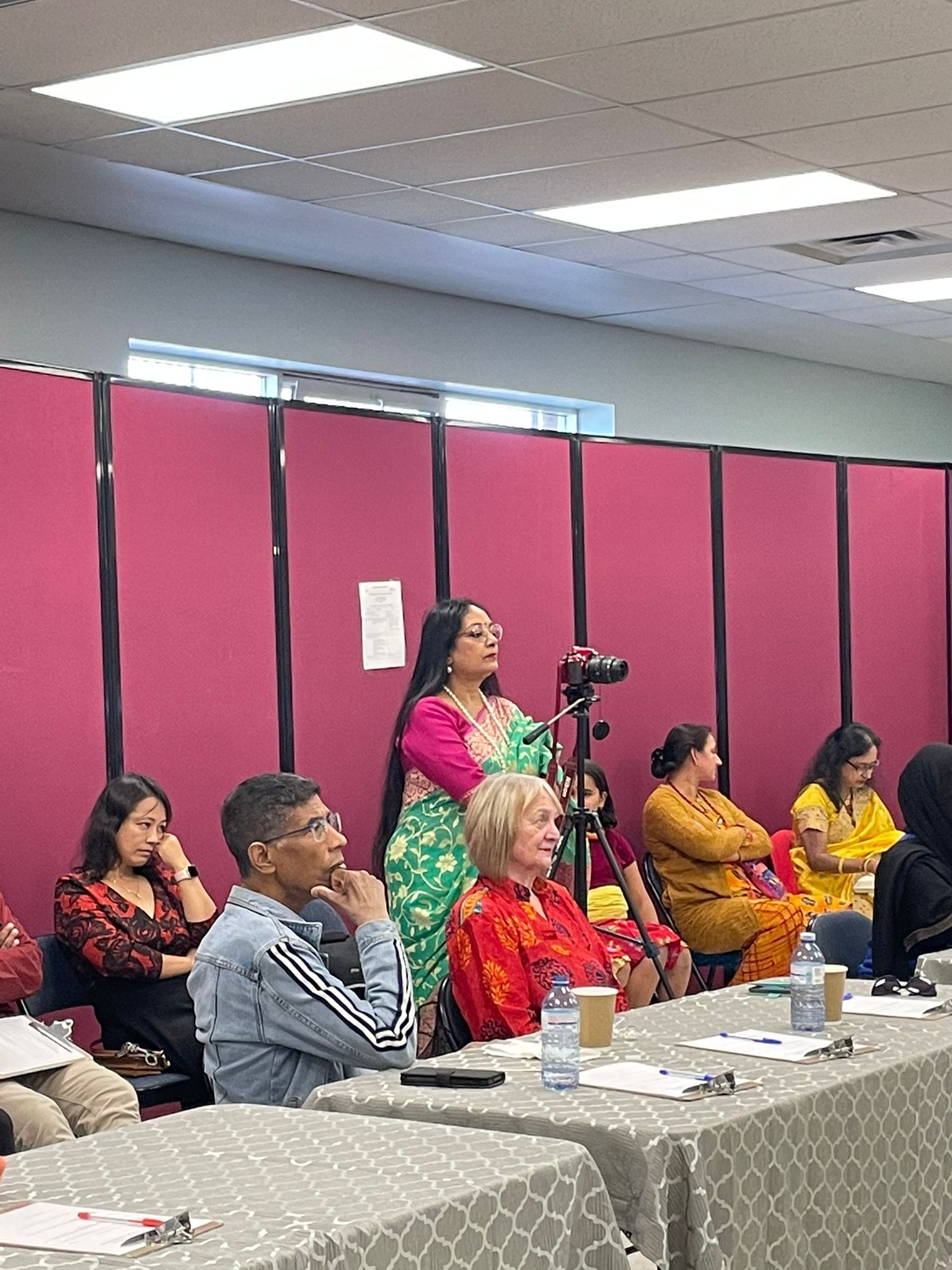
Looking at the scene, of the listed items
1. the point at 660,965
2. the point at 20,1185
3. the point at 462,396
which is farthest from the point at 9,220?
the point at 20,1185

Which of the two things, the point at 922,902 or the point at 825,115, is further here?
the point at 825,115

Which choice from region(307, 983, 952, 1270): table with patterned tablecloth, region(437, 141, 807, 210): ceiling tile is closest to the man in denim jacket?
region(307, 983, 952, 1270): table with patterned tablecloth

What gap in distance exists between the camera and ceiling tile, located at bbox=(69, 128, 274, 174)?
526cm

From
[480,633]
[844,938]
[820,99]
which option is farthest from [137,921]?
[820,99]

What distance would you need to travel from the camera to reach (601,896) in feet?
20.4

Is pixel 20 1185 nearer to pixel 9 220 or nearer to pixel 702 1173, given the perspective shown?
pixel 702 1173

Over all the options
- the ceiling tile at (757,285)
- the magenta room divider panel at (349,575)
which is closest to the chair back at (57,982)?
the magenta room divider panel at (349,575)

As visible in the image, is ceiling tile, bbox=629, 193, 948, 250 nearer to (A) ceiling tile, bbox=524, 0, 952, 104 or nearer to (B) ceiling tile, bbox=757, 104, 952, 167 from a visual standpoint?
(B) ceiling tile, bbox=757, 104, 952, 167

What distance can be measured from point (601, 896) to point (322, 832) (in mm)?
2792

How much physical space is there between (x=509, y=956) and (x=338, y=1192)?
160 cm

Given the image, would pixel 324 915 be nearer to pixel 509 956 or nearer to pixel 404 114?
pixel 509 956

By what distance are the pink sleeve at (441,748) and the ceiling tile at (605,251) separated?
6.62 feet

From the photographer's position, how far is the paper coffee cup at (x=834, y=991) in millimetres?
3492

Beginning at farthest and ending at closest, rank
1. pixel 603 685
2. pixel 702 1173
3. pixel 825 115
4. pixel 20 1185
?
pixel 603 685, pixel 825 115, pixel 702 1173, pixel 20 1185
